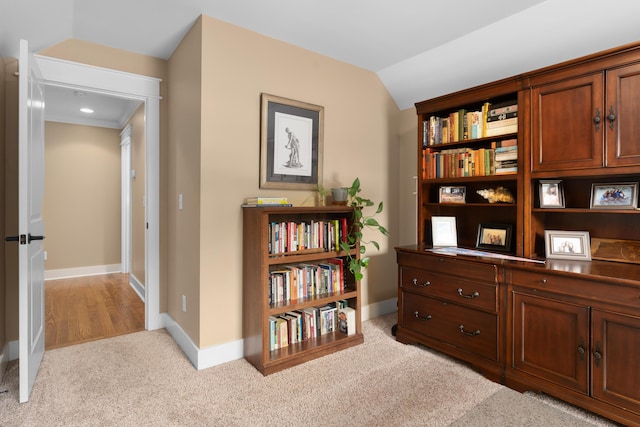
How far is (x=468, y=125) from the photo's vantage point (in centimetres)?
264

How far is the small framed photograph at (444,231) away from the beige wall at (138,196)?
324 centimetres

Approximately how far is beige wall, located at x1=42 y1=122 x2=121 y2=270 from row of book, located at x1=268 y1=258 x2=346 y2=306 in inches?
161

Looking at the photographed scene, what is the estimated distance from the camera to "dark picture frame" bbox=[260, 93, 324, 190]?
2.71 meters

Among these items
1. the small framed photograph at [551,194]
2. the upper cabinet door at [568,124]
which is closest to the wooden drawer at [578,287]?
the small framed photograph at [551,194]

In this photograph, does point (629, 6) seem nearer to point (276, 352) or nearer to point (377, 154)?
point (377, 154)

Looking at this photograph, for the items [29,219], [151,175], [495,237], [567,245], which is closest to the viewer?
[29,219]

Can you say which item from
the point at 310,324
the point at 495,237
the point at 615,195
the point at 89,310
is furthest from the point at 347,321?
the point at 89,310

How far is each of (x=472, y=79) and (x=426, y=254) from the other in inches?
63.1

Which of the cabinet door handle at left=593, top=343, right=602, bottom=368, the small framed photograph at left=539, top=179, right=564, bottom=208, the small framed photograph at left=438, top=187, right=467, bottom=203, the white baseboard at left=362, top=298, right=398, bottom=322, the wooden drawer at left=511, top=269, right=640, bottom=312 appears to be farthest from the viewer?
the white baseboard at left=362, top=298, right=398, bottom=322

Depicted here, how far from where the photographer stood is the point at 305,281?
8.82 ft

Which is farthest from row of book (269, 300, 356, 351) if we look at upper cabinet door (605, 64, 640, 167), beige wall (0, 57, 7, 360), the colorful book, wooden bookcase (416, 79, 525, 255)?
upper cabinet door (605, 64, 640, 167)

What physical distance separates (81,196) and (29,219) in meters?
3.78

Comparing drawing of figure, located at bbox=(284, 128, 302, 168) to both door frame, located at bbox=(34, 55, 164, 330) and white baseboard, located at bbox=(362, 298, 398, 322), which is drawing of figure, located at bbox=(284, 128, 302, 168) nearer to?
door frame, located at bbox=(34, 55, 164, 330)

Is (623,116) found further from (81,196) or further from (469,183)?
(81,196)
